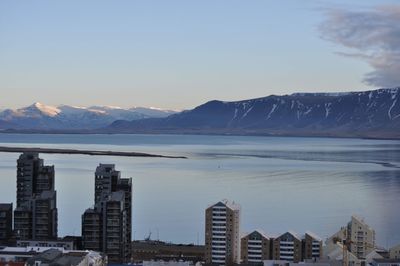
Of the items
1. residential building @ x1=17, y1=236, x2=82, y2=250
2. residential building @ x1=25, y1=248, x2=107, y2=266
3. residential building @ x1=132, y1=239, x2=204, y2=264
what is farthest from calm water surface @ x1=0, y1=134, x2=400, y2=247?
residential building @ x1=25, y1=248, x2=107, y2=266

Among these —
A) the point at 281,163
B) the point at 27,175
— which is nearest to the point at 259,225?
the point at 27,175

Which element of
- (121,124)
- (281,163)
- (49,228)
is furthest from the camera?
(121,124)

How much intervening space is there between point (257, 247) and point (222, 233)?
47cm

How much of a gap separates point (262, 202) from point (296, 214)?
161 cm

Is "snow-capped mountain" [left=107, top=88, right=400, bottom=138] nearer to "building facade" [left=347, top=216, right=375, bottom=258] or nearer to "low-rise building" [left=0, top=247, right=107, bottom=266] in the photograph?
"building facade" [left=347, top=216, right=375, bottom=258]

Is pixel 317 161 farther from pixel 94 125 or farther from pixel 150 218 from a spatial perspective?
pixel 94 125

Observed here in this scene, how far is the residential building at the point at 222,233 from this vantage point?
955 centimetres

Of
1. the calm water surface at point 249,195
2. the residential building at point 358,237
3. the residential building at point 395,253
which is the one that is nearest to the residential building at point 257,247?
the residential building at point 358,237

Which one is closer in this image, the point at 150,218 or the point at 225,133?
the point at 150,218

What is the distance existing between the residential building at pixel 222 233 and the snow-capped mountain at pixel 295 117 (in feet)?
199

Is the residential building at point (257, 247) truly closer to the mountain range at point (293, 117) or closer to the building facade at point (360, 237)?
the building facade at point (360, 237)

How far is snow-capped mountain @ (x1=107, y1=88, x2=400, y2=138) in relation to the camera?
243 feet

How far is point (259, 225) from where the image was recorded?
12.4m

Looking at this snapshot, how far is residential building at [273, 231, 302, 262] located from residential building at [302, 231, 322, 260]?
0.25ft
